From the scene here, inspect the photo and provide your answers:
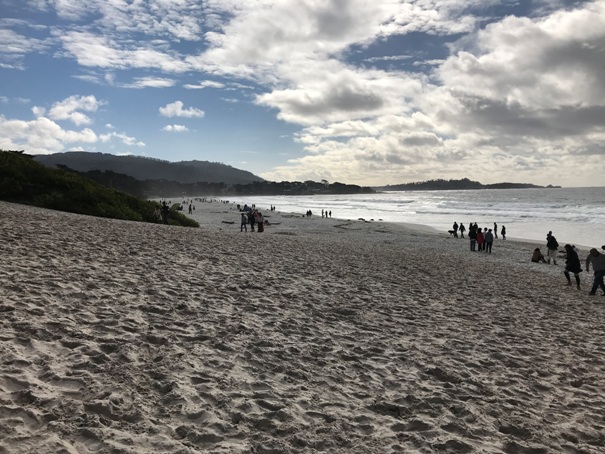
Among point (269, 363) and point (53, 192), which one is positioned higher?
point (53, 192)

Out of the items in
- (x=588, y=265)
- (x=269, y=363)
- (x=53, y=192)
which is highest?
(x=53, y=192)

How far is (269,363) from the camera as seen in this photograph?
6.39 meters

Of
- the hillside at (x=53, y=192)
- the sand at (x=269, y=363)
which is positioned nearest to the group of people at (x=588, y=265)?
the sand at (x=269, y=363)

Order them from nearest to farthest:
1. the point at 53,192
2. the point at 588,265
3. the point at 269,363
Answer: the point at 269,363 → the point at 588,265 → the point at 53,192

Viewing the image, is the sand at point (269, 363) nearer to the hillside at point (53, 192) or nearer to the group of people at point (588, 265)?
the group of people at point (588, 265)

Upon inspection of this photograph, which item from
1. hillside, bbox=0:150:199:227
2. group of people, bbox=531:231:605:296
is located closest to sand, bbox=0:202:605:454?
group of people, bbox=531:231:605:296

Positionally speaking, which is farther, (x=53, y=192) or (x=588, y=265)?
(x=53, y=192)

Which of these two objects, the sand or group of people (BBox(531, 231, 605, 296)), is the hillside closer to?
the sand

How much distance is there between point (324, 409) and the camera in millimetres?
5227

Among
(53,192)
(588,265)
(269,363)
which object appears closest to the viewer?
(269,363)

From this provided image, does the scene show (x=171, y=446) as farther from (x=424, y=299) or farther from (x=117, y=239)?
(x=117, y=239)

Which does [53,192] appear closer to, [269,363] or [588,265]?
[269,363]

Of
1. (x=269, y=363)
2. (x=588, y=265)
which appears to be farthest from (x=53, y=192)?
(x=588, y=265)

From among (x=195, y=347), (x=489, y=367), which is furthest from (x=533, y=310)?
(x=195, y=347)
